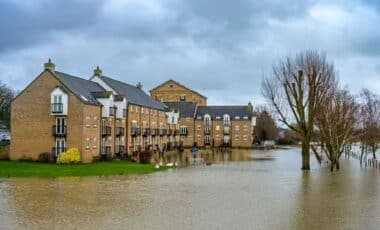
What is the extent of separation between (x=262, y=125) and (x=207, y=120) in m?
24.0

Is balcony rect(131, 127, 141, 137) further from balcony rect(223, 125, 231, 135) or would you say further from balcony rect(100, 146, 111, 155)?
balcony rect(223, 125, 231, 135)

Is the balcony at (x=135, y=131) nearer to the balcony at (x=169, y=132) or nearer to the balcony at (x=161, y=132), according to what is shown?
the balcony at (x=161, y=132)

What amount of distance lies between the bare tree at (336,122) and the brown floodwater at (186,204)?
13826 millimetres

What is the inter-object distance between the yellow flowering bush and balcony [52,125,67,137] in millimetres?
2532

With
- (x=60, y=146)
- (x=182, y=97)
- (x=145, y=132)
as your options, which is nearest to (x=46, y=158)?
(x=60, y=146)

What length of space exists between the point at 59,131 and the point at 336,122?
26.5 metres

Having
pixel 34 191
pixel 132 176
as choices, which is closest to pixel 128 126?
pixel 132 176

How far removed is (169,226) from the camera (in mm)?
16188

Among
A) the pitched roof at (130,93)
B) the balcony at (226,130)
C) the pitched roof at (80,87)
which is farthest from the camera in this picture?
the balcony at (226,130)

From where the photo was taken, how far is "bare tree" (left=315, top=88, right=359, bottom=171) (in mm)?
46150

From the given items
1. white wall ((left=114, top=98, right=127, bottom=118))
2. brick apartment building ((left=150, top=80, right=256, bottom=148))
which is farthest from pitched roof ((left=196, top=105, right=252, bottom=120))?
white wall ((left=114, top=98, right=127, bottom=118))

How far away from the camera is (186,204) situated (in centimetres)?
2131

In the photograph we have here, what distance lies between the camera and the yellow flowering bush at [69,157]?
4559 centimetres

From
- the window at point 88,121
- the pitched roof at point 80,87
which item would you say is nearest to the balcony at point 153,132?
the pitched roof at point 80,87
